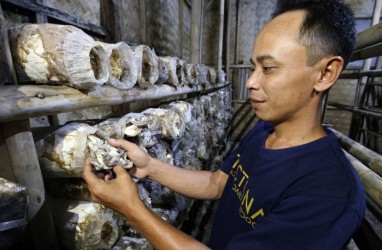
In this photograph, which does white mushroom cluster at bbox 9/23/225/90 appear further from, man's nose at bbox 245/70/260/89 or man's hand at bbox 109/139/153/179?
man's nose at bbox 245/70/260/89

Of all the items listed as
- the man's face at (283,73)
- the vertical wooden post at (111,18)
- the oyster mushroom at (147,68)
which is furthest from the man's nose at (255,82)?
the vertical wooden post at (111,18)

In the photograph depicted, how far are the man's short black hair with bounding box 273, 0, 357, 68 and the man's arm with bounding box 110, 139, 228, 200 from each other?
0.92 m

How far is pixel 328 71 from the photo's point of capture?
36.9 inches

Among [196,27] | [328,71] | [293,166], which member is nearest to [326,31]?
[328,71]

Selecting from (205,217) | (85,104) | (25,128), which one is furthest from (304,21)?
(205,217)

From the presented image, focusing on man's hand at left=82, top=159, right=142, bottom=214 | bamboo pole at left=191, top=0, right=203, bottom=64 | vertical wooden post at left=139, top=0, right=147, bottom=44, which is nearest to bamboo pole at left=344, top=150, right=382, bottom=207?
man's hand at left=82, top=159, right=142, bottom=214

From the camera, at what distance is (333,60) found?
0.92m

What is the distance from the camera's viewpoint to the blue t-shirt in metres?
0.74

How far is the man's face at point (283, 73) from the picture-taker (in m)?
0.90

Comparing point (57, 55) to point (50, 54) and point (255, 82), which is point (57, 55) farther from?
point (255, 82)

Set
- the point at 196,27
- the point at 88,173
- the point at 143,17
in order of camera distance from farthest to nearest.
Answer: the point at 196,27, the point at 143,17, the point at 88,173

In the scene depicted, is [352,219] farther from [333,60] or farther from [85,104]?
[85,104]

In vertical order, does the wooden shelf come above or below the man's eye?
below

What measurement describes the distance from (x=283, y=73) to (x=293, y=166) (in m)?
0.37
